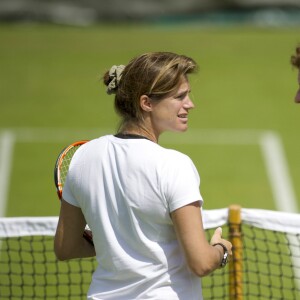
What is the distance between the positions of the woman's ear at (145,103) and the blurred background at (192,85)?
4089 mm

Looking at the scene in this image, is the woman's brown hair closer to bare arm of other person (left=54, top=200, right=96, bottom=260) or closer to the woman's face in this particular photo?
the woman's face

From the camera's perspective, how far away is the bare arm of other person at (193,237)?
328cm

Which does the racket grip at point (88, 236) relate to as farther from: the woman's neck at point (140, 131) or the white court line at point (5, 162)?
the white court line at point (5, 162)

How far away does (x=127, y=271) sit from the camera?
11.5ft

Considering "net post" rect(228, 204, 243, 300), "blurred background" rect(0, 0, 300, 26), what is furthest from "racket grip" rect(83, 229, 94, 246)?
"blurred background" rect(0, 0, 300, 26)

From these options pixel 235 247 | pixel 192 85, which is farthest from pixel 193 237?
pixel 192 85

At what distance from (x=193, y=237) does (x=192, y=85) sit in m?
9.55

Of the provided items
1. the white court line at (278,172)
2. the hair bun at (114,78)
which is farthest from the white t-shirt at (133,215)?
the white court line at (278,172)

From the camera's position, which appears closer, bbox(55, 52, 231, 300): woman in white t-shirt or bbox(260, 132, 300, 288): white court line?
bbox(55, 52, 231, 300): woman in white t-shirt

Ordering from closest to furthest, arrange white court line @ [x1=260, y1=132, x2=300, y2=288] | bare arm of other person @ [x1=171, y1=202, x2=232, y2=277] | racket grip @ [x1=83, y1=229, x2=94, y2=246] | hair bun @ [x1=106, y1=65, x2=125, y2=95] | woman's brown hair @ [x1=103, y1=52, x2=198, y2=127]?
bare arm of other person @ [x1=171, y1=202, x2=232, y2=277] → woman's brown hair @ [x1=103, y1=52, x2=198, y2=127] → hair bun @ [x1=106, y1=65, x2=125, y2=95] → racket grip @ [x1=83, y1=229, x2=94, y2=246] → white court line @ [x1=260, y1=132, x2=300, y2=288]

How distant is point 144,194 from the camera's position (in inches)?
133

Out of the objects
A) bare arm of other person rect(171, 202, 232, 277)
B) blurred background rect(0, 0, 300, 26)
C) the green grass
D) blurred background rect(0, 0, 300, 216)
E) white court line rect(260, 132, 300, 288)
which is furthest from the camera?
blurred background rect(0, 0, 300, 26)

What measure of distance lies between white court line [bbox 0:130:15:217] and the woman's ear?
581cm

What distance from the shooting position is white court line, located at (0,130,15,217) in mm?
9623
